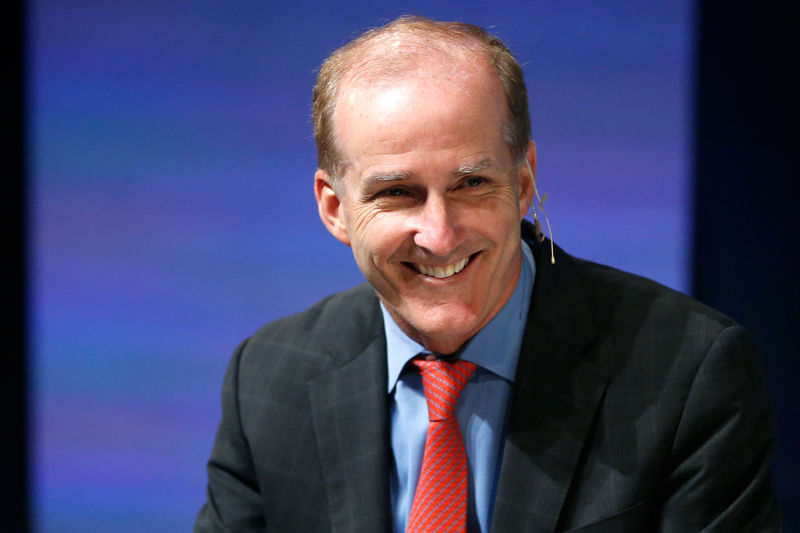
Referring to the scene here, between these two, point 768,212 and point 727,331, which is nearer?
point 727,331

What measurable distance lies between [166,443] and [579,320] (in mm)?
1381

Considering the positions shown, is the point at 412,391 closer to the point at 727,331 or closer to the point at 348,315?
the point at 348,315

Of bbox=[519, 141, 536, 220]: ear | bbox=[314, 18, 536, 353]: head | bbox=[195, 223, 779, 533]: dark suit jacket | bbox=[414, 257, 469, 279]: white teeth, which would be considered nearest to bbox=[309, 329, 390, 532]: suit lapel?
bbox=[195, 223, 779, 533]: dark suit jacket

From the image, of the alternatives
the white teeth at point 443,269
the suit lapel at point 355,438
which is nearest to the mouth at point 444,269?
the white teeth at point 443,269

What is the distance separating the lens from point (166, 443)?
2477mm

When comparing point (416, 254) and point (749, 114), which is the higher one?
point (749, 114)

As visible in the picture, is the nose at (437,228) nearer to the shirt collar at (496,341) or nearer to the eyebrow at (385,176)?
the eyebrow at (385,176)

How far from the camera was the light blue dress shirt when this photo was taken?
4.92 ft

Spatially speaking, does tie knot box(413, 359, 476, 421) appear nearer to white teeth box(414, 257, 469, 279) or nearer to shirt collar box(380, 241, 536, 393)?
shirt collar box(380, 241, 536, 393)

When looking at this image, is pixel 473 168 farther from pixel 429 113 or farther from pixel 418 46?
pixel 418 46

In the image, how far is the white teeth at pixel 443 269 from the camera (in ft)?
4.64

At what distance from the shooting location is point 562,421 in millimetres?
1468

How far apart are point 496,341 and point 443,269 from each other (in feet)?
0.67

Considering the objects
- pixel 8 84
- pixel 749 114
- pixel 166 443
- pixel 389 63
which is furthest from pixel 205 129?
pixel 749 114
